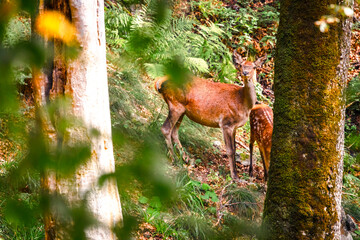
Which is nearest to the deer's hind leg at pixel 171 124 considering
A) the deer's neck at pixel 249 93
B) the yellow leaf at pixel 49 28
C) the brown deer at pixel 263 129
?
the deer's neck at pixel 249 93

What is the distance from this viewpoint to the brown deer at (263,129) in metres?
6.38

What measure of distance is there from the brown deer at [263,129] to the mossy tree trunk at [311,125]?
3.35m

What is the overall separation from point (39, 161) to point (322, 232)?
278cm

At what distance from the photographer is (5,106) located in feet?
2.04

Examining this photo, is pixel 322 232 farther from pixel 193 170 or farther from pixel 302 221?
pixel 193 170

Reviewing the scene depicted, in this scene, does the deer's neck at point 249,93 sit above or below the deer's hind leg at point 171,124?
above

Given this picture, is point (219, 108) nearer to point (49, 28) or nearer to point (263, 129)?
point (263, 129)

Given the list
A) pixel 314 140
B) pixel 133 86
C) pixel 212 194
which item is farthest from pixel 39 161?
pixel 133 86

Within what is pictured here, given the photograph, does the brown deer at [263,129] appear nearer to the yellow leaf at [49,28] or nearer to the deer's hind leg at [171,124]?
the deer's hind leg at [171,124]

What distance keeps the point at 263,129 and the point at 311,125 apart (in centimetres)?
357

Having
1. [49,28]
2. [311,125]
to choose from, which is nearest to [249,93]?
[311,125]

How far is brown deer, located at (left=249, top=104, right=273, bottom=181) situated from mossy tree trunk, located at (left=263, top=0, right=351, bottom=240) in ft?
11.0

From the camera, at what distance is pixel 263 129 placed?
6.46 meters

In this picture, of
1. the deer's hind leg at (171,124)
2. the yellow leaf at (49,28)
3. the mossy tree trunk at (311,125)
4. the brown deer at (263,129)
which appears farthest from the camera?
the deer's hind leg at (171,124)
